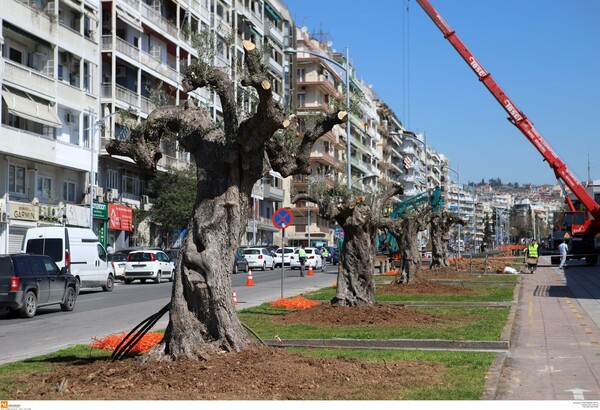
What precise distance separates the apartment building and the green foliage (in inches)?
260

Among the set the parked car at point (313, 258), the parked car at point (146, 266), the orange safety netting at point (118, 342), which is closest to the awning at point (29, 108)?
the parked car at point (146, 266)

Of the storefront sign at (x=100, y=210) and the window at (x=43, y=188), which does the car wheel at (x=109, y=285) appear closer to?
the window at (x=43, y=188)

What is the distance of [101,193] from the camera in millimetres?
50719

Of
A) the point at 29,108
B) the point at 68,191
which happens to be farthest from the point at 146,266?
the point at 68,191

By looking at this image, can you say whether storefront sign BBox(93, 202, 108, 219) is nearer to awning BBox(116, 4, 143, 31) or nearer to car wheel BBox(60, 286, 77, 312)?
awning BBox(116, 4, 143, 31)

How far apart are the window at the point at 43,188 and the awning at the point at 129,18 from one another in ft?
39.7

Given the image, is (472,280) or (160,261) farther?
(160,261)

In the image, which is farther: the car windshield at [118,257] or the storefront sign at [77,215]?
the storefront sign at [77,215]

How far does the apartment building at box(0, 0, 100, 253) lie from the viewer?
1628 inches

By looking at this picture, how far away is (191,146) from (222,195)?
0.87m

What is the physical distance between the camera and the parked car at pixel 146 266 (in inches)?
1559

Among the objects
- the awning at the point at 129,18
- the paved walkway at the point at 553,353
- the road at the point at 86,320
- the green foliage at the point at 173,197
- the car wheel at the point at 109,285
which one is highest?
the awning at the point at 129,18
